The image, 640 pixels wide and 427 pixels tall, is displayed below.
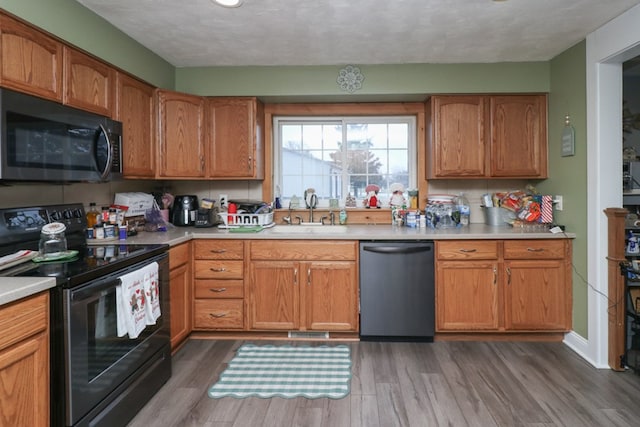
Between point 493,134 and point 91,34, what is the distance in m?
3.07

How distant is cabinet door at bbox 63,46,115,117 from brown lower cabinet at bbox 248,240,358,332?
4.60 ft

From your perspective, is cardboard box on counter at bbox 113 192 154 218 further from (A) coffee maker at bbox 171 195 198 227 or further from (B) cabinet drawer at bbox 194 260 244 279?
(B) cabinet drawer at bbox 194 260 244 279

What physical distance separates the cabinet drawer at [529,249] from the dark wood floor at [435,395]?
2.30 ft

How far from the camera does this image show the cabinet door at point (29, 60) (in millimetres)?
1700

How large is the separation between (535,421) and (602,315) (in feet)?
3.60

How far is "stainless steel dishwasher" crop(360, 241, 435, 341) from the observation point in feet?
9.34

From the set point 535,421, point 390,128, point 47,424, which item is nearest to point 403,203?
point 390,128

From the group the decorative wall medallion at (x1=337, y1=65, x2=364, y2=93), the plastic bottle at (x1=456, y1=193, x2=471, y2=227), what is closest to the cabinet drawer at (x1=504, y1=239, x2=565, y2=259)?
the plastic bottle at (x1=456, y1=193, x2=471, y2=227)

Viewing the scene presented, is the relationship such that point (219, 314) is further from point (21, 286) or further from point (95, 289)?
point (21, 286)

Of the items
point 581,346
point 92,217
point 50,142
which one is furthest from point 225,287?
point 581,346

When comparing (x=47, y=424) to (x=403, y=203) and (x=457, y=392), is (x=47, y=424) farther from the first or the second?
(x=403, y=203)

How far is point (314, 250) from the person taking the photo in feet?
9.54

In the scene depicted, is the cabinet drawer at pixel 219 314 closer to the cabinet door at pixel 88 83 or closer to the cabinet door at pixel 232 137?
the cabinet door at pixel 232 137

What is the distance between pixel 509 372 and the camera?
2443 millimetres
